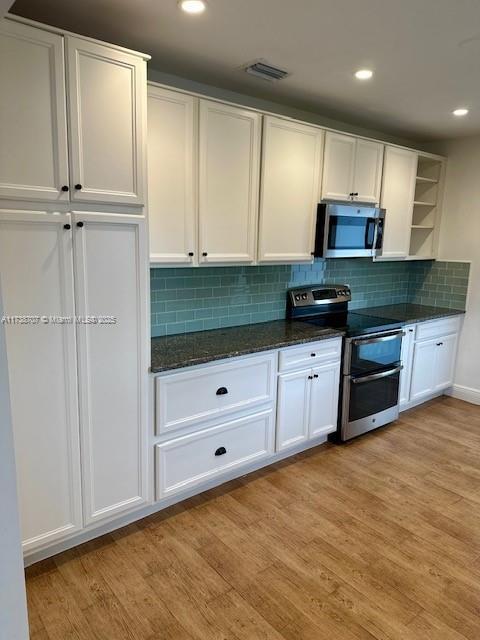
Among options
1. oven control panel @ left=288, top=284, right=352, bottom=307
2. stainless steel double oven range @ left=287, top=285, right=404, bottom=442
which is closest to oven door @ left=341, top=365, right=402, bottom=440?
stainless steel double oven range @ left=287, top=285, right=404, bottom=442

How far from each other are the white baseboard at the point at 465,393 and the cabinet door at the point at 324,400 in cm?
189

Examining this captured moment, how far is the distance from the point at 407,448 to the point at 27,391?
9.20 ft

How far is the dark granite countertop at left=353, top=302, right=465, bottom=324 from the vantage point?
12.6ft

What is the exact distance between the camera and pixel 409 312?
4.14 metres

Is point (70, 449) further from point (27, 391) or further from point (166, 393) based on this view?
point (166, 393)

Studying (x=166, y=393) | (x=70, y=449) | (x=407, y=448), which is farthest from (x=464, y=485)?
(x=70, y=449)

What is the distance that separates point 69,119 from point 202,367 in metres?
1.38

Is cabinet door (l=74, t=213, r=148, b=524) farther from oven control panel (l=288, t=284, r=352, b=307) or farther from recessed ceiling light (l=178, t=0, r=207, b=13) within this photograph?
oven control panel (l=288, t=284, r=352, b=307)

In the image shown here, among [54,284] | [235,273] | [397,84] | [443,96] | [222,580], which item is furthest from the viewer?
[235,273]

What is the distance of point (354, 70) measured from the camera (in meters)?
2.51

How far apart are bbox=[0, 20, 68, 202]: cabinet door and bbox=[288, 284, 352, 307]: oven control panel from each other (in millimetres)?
2124

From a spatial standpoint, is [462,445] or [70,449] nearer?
[70,449]

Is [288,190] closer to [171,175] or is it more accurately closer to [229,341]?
[171,175]

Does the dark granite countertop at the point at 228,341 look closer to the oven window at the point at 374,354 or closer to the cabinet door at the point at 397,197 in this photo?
the oven window at the point at 374,354
